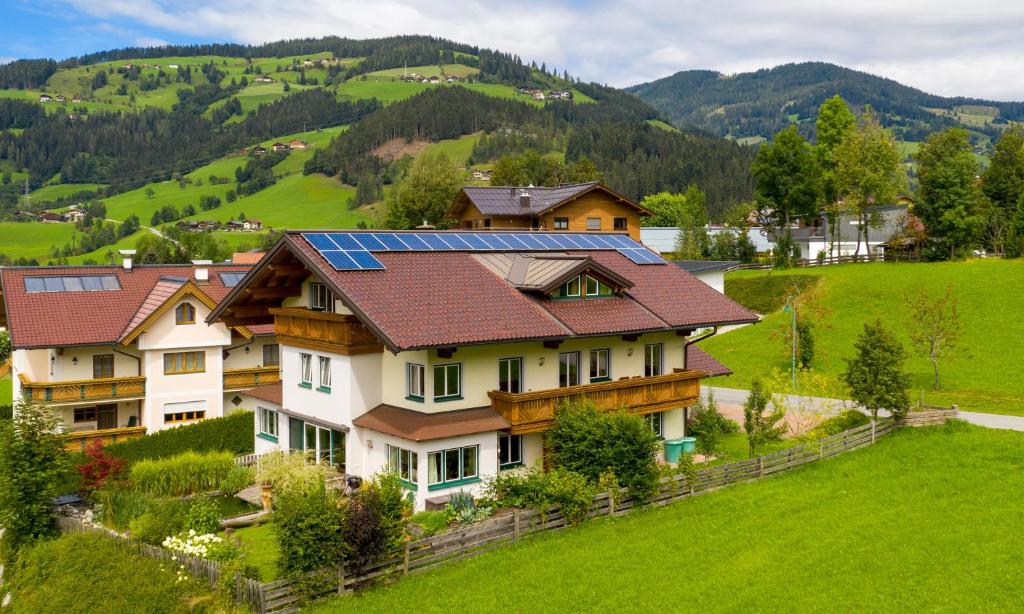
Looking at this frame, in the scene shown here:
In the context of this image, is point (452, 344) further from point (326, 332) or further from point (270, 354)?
point (270, 354)

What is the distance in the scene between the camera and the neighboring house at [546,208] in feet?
197

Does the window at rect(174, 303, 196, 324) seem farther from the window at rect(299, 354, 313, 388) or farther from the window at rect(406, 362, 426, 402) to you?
the window at rect(406, 362, 426, 402)

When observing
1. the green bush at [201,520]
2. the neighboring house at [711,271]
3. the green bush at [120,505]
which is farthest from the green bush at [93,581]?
the neighboring house at [711,271]

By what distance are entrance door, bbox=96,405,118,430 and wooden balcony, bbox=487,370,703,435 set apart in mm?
22073

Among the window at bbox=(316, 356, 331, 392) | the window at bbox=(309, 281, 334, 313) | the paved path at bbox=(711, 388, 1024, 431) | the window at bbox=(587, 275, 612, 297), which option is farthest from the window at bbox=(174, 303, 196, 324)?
the paved path at bbox=(711, 388, 1024, 431)

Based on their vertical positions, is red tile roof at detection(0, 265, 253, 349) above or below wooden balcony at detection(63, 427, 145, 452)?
above

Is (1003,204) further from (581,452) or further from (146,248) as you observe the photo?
(146,248)

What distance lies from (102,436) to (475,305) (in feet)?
66.2

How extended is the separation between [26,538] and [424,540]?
13391 millimetres

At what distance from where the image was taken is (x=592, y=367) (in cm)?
3069

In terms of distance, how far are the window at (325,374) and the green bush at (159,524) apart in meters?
6.58

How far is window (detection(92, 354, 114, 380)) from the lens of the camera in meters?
39.1

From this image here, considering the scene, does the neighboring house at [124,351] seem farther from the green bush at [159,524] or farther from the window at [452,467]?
the window at [452,467]

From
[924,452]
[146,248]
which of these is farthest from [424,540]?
[146,248]
